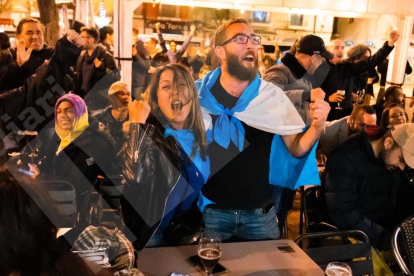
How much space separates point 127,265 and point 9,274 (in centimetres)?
59

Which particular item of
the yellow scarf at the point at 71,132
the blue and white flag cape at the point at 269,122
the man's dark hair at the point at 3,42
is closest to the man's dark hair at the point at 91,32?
the man's dark hair at the point at 3,42

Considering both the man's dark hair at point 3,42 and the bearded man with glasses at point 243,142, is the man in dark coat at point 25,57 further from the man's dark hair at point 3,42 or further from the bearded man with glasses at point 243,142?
the bearded man with glasses at point 243,142

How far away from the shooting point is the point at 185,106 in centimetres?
247

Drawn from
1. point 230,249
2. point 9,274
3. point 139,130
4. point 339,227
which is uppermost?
point 139,130

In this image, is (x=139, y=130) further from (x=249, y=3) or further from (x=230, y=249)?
(x=249, y=3)

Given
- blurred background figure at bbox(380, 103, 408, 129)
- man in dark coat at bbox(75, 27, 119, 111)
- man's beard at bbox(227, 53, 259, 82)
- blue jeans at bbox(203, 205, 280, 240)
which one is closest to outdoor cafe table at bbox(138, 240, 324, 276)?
blue jeans at bbox(203, 205, 280, 240)

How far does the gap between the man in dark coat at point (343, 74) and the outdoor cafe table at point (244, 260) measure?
3222 mm

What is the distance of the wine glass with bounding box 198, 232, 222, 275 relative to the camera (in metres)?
1.86

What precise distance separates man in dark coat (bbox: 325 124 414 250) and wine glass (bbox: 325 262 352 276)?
1034 mm

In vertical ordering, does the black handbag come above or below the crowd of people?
below

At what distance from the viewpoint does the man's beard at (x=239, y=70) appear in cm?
256

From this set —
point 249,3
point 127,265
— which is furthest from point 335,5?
point 127,265

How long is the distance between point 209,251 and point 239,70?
3.83 feet

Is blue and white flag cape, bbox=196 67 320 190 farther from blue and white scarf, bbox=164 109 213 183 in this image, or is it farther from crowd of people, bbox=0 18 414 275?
blue and white scarf, bbox=164 109 213 183
